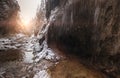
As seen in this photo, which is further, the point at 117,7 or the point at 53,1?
the point at 53,1

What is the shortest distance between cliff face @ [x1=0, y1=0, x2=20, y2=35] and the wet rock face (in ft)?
27.8

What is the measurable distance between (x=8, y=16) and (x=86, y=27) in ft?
40.4

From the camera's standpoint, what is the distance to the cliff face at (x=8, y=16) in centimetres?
1723

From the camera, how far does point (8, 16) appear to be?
18203 mm

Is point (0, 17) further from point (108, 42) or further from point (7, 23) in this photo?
point (108, 42)

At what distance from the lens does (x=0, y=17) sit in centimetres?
1688

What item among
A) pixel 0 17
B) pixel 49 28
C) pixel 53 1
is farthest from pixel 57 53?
pixel 0 17

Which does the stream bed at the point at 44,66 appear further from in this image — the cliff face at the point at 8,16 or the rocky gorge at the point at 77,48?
the cliff face at the point at 8,16

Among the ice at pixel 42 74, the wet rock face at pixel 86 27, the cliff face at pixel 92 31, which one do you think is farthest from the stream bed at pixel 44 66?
the wet rock face at pixel 86 27

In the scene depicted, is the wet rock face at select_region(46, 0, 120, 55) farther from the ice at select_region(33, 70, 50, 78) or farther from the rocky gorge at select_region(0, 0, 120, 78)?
the ice at select_region(33, 70, 50, 78)

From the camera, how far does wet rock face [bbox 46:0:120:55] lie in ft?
21.5

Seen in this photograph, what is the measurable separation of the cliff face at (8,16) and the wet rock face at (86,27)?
Answer: 8459mm

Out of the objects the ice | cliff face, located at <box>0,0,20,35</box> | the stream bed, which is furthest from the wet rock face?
cliff face, located at <box>0,0,20,35</box>

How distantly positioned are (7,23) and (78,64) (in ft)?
40.2
